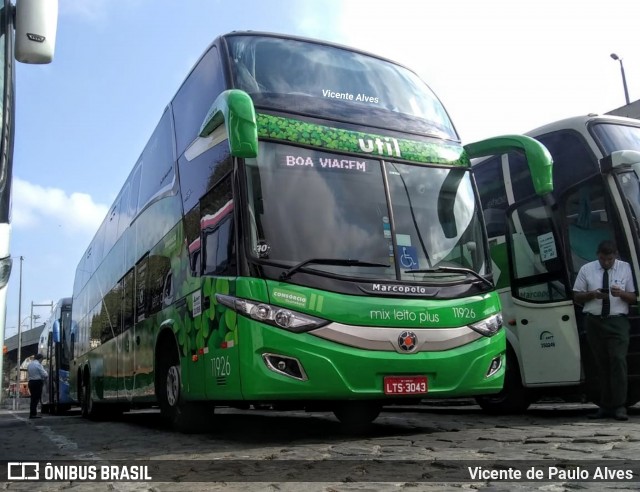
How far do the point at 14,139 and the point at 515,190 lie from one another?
242 inches

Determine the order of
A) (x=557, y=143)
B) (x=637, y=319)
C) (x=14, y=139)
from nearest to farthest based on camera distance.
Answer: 1. (x=14, y=139)
2. (x=637, y=319)
3. (x=557, y=143)

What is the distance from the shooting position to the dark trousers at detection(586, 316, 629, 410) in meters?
7.11

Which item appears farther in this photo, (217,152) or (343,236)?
(217,152)

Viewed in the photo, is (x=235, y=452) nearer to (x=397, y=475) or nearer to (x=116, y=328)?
(x=397, y=475)

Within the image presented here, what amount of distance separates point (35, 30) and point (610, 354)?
610 centimetres

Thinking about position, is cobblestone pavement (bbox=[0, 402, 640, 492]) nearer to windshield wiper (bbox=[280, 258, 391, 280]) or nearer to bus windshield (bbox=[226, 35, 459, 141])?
windshield wiper (bbox=[280, 258, 391, 280])

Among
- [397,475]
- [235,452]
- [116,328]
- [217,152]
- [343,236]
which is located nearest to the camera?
[397,475]

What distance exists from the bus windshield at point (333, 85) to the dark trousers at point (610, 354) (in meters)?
2.55

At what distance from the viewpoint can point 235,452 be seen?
18.1 feet

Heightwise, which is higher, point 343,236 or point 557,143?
point 557,143

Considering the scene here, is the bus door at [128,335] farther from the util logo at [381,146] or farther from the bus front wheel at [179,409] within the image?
the util logo at [381,146]

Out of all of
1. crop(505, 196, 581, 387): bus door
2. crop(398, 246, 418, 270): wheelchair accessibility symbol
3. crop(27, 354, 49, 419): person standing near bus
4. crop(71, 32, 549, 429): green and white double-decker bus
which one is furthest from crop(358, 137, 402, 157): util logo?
crop(27, 354, 49, 419): person standing near bus

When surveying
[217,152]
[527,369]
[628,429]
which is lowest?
[628,429]

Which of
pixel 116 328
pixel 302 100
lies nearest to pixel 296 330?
pixel 302 100
